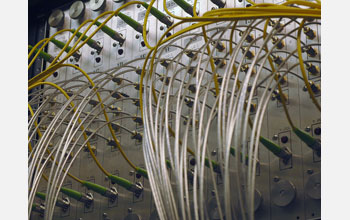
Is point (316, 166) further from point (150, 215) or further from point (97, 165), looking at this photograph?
point (97, 165)

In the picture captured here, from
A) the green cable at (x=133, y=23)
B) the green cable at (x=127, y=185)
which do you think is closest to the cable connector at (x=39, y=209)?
the green cable at (x=127, y=185)

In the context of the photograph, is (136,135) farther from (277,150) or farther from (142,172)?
(277,150)

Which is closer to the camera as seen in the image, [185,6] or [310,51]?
[310,51]

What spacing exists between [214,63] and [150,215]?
0.51m

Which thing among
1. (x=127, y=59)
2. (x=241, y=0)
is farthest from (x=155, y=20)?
(x=241, y=0)

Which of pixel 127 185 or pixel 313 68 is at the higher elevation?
pixel 313 68

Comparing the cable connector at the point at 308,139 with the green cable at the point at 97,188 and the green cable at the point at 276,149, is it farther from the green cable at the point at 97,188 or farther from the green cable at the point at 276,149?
the green cable at the point at 97,188

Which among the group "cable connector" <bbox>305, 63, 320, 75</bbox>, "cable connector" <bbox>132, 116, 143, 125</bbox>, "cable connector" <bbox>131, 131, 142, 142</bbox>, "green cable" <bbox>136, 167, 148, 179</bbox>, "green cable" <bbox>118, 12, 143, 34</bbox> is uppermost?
"green cable" <bbox>118, 12, 143, 34</bbox>

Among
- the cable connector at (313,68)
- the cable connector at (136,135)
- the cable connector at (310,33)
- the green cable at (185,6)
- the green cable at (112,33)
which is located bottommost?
the cable connector at (136,135)

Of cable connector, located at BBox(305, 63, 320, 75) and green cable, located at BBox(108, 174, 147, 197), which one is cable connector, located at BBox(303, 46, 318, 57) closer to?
cable connector, located at BBox(305, 63, 320, 75)

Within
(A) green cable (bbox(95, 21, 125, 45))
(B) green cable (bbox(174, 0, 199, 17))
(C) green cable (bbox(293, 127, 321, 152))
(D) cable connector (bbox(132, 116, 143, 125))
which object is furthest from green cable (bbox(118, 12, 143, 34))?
(C) green cable (bbox(293, 127, 321, 152))

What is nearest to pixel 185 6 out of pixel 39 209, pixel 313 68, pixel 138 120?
pixel 138 120

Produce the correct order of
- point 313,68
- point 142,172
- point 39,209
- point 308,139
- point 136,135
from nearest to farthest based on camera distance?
point 308,139 → point 313,68 → point 142,172 → point 136,135 → point 39,209

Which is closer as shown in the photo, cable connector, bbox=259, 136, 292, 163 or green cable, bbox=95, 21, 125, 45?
cable connector, bbox=259, 136, 292, 163
